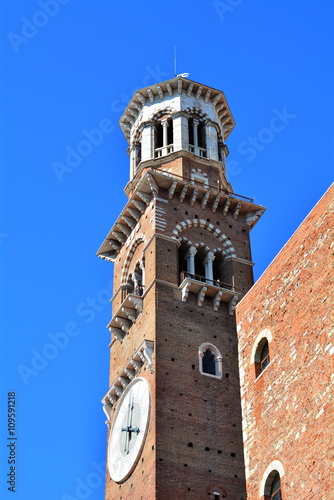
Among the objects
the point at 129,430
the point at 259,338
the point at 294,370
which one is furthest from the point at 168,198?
the point at 294,370

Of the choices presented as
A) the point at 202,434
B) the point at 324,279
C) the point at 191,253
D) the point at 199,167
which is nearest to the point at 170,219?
the point at 191,253

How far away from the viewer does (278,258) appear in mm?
26062

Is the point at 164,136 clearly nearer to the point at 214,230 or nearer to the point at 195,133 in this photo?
the point at 195,133

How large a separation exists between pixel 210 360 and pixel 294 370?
13499 millimetres

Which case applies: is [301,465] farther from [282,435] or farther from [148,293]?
[148,293]

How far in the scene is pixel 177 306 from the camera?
37469 mm

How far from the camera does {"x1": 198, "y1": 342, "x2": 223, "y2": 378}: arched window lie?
36125 millimetres

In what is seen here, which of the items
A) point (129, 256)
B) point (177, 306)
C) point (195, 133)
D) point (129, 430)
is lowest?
point (129, 430)

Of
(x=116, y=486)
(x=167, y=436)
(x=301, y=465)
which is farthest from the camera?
(x=116, y=486)

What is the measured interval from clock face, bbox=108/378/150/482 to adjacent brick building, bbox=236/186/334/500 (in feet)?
28.5

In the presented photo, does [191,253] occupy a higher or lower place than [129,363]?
higher

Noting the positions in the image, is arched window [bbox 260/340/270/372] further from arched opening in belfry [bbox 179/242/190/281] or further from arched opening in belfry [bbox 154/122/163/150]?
arched opening in belfry [bbox 154/122/163/150]

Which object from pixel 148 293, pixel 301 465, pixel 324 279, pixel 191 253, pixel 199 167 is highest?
pixel 199 167

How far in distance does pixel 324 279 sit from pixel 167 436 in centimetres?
1255
